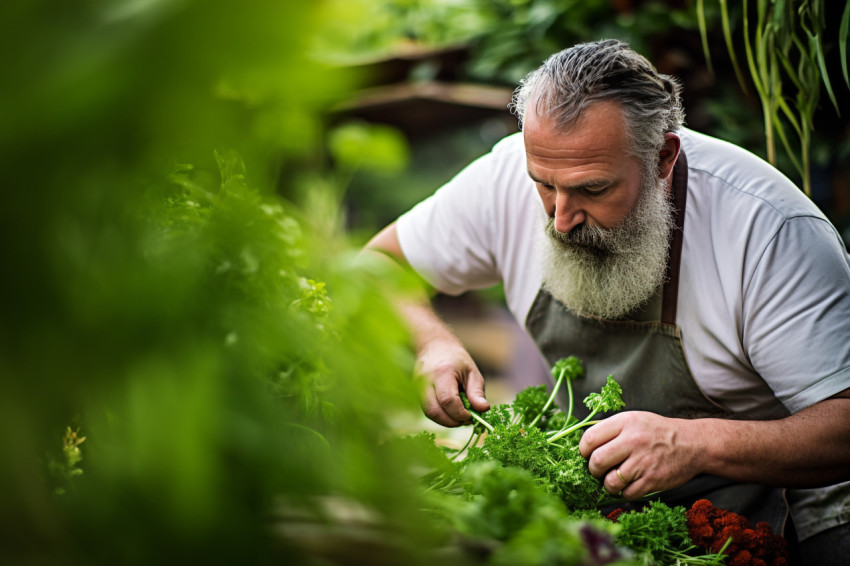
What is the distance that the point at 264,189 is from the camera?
684 mm

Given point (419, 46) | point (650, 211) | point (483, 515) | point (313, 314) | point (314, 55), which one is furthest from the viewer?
point (419, 46)

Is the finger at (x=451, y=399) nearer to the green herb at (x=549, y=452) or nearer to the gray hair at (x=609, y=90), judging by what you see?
the green herb at (x=549, y=452)

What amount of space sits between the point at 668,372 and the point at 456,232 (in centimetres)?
92

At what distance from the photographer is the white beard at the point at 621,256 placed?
6.85 feet

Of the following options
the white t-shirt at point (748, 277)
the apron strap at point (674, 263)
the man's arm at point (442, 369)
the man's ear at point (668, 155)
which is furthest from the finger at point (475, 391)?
the man's ear at point (668, 155)

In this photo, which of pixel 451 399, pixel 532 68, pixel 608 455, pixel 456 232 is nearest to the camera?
pixel 608 455

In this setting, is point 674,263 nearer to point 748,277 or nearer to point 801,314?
point 748,277

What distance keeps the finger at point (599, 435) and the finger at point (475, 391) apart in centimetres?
36

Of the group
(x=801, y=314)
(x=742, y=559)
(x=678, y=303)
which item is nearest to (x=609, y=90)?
(x=678, y=303)

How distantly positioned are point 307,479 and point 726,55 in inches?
170

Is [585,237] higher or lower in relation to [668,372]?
higher

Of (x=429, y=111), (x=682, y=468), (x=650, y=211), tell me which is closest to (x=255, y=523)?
(x=682, y=468)

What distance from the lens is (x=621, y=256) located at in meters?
2.13

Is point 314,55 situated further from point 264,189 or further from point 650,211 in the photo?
point 650,211
